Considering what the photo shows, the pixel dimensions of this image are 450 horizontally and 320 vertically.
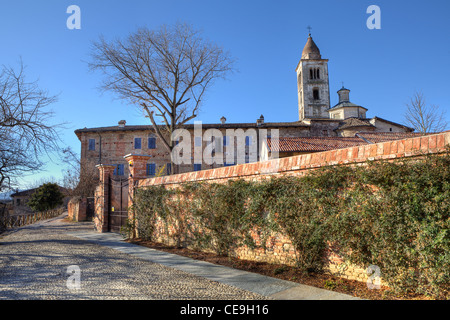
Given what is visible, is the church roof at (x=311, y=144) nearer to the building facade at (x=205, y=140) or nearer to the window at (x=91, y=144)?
the building facade at (x=205, y=140)

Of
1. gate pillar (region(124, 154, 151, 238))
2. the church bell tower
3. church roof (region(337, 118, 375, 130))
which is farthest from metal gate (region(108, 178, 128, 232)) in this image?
the church bell tower

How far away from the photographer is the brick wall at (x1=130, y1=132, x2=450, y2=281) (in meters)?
4.07

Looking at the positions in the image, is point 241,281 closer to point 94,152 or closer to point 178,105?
point 178,105

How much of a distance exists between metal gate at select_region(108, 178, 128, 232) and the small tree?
20.1 m

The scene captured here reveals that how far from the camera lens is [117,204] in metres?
12.9

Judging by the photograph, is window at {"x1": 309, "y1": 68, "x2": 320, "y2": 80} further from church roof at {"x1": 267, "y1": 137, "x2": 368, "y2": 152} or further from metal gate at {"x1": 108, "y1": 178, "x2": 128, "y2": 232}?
metal gate at {"x1": 108, "y1": 178, "x2": 128, "y2": 232}

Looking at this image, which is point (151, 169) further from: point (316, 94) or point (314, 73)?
point (314, 73)

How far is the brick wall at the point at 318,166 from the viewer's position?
13.3 feet

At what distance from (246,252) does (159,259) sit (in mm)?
2244

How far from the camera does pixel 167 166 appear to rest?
3344cm

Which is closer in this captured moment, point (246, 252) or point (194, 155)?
point (246, 252)

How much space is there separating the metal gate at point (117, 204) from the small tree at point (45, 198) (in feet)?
66.1

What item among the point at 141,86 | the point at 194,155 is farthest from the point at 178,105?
the point at 194,155

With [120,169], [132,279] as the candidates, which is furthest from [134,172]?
[120,169]
